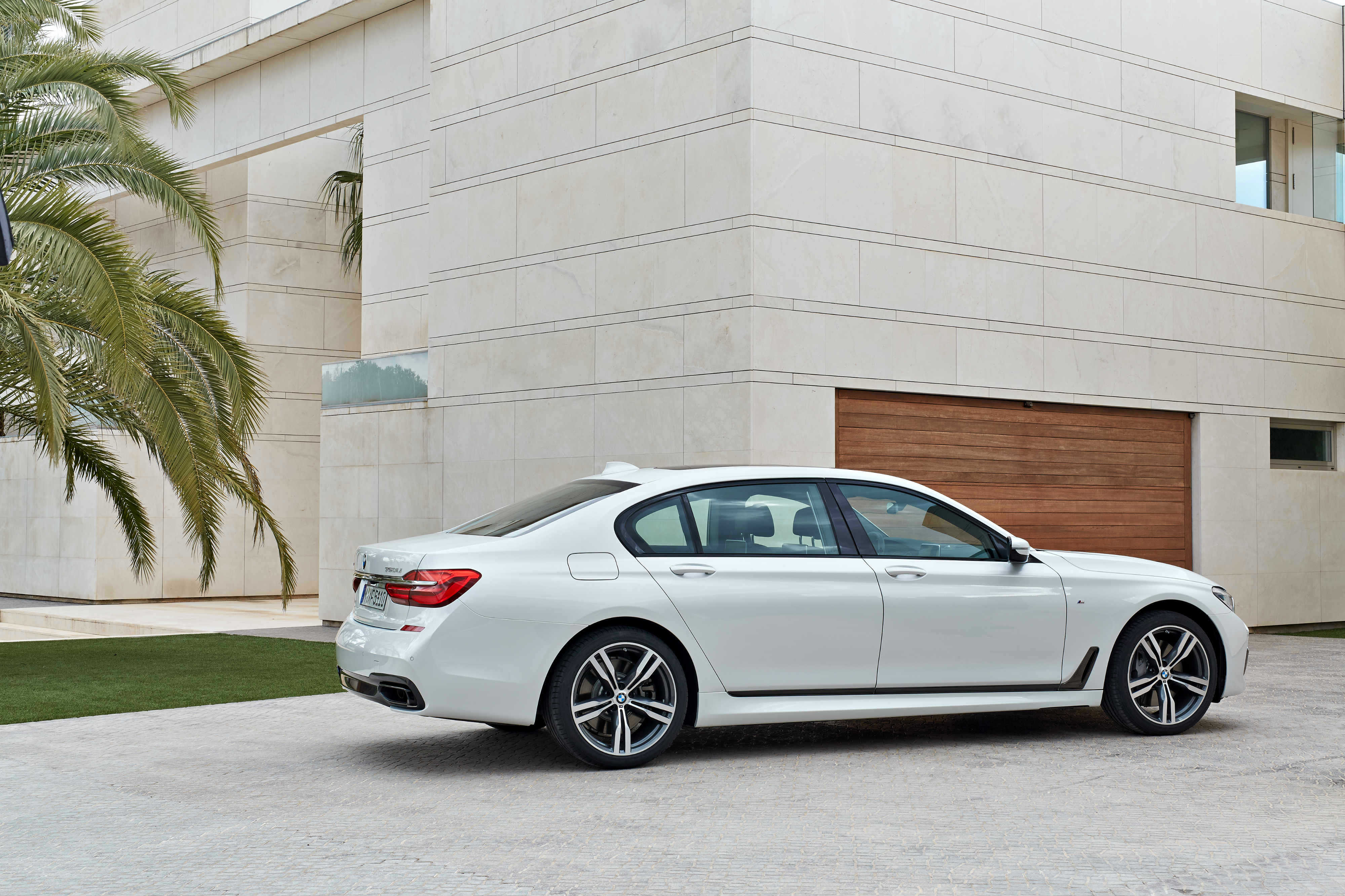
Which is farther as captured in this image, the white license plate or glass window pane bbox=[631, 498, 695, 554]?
glass window pane bbox=[631, 498, 695, 554]

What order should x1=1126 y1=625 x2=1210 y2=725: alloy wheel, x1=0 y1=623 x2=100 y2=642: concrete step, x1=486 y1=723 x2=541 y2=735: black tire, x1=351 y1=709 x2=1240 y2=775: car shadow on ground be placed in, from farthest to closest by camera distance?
x1=0 y1=623 x2=100 y2=642: concrete step → x1=486 y1=723 x2=541 y2=735: black tire → x1=1126 y1=625 x2=1210 y2=725: alloy wheel → x1=351 y1=709 x2=1240 y2=775: car shadow on ground

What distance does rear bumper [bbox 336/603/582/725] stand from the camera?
22.7 feet

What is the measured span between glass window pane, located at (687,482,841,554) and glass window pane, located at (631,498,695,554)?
0.27 ft

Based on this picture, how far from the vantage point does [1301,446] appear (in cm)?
1731

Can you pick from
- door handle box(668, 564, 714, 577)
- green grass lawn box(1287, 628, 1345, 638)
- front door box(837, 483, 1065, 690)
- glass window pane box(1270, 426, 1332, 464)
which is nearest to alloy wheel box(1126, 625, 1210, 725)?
front door box(837, 483, 1065, 690)

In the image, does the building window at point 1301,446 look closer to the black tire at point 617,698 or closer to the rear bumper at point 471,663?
the black tire at point 617,698

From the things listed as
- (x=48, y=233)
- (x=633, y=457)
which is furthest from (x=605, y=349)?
(x=48, y=233)

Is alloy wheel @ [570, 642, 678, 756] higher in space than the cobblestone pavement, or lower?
higher

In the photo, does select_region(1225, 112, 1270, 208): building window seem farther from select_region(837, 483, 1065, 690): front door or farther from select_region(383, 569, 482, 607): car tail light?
select_region(383, 569, 482, 607): car tail light

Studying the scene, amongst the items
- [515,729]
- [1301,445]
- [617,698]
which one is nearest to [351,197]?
→ [1301,445]

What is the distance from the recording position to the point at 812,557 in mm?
7688

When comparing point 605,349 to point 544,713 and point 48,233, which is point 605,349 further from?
point 544,713

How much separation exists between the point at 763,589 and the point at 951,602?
110 cm

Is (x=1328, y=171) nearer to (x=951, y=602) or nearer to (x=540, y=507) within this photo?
(x=951, y=602)
